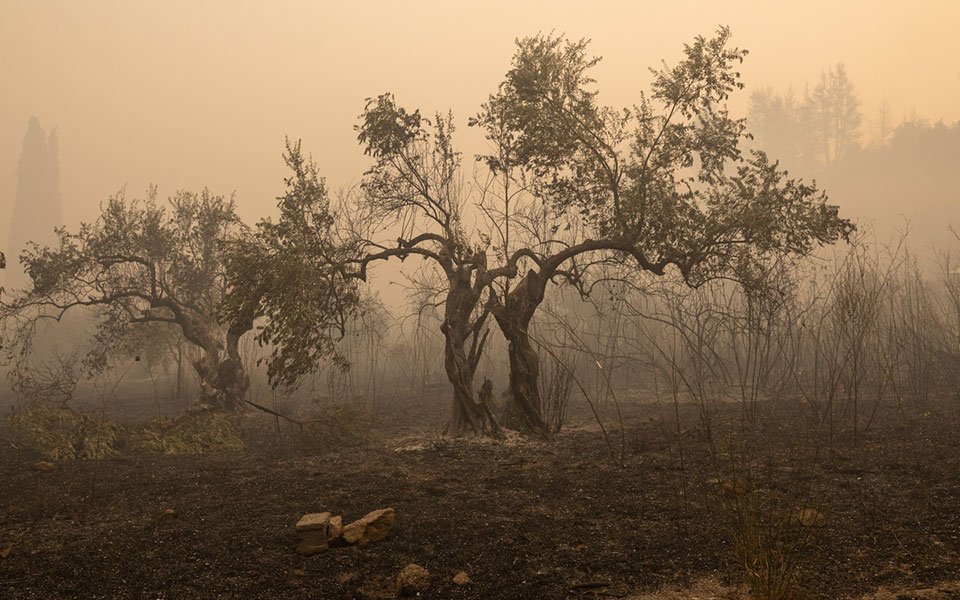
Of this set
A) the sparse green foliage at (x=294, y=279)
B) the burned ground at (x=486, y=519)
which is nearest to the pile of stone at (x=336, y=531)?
the burned ground at (x=486, y=519)

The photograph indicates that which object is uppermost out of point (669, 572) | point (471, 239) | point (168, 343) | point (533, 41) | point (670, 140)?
point (533, 41)

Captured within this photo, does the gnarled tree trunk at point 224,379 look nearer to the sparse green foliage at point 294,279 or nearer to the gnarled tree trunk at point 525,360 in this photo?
the sparse green foliage at point 294,279

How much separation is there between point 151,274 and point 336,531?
13005 millimetres

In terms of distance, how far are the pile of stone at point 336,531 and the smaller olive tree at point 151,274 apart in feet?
34.9

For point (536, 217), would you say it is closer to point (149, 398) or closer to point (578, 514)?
point (578, 514)

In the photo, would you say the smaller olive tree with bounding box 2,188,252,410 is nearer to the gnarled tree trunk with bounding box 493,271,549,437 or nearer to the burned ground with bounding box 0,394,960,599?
the burned ground with bounding box 0,394,960,599

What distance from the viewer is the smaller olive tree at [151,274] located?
15266 mm

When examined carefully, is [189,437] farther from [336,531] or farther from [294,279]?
[336,531]

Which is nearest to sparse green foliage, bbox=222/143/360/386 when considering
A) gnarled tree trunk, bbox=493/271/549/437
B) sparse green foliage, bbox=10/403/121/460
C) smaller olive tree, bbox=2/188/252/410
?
gnarled tree trunk, bbox=493/271/549/437

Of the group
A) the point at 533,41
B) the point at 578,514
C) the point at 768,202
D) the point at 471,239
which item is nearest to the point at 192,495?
the point at 578,514

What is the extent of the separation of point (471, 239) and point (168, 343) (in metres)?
13.9

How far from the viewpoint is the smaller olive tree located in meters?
15.3

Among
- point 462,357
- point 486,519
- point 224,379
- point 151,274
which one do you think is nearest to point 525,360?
point 462,357

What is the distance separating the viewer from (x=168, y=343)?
68.3 feet
